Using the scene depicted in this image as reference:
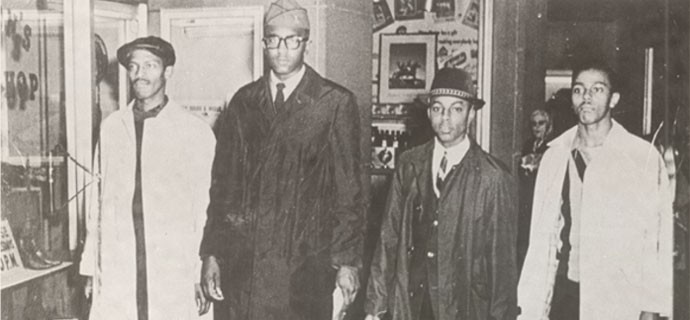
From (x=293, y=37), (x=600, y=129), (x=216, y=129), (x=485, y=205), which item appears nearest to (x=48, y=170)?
(x=216, y=129)

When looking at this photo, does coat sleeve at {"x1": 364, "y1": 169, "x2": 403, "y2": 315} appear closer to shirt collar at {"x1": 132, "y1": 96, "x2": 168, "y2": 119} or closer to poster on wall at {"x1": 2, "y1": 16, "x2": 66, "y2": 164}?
shirt collar at {"x1": 132, "y1": 96, "x2": 168, "y2": 119}

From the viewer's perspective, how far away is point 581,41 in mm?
2283

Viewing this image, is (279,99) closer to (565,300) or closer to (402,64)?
(565,300)

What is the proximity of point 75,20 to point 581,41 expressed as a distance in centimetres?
163

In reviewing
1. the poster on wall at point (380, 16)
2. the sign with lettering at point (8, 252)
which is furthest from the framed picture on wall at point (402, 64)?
the sign with lettering at point (8, 252)

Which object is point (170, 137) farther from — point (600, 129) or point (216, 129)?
point (600, 129)

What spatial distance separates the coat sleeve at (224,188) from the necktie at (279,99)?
0.14m

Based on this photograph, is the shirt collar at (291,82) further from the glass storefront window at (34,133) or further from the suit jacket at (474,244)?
the glass storefront window at (34,133)

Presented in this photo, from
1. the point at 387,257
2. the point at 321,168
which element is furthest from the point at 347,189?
the point at 387,257

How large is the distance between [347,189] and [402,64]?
6.30 ft

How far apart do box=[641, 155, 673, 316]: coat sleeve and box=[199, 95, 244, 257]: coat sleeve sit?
1.21 metres

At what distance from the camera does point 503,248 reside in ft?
6.77

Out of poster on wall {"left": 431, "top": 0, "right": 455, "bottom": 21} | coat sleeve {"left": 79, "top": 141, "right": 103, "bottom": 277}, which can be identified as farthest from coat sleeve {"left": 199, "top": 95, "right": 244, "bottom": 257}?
poster on wall {"left": 431, "top": 0, "right": 455, "bottom": 21}

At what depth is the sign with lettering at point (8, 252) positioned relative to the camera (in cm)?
250
